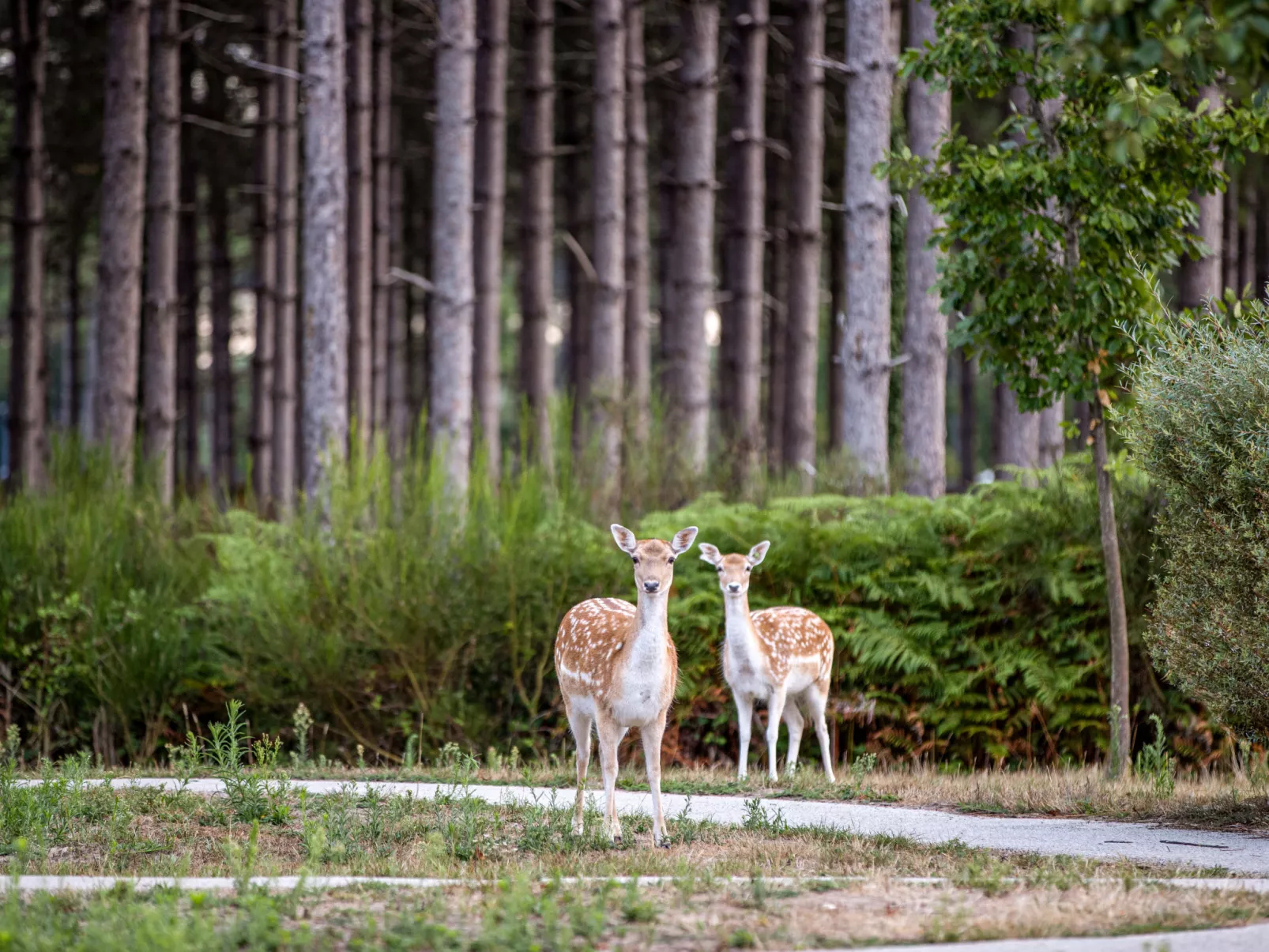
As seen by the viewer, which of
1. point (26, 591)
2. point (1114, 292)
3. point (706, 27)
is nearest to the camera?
point (1114, 292)

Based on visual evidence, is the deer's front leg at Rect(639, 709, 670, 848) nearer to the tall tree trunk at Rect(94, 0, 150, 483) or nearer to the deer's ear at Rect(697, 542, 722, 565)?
the deer's ear at Rect(697, 542, 722, 565)

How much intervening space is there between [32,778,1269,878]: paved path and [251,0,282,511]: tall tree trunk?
15408mm

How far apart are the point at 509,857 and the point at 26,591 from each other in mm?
7265

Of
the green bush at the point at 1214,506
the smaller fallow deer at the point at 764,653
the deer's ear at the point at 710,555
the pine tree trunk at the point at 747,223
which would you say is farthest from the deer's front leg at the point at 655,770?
the pine tree trunk at the point at 747,223

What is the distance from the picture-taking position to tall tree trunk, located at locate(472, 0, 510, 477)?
21.1 metres

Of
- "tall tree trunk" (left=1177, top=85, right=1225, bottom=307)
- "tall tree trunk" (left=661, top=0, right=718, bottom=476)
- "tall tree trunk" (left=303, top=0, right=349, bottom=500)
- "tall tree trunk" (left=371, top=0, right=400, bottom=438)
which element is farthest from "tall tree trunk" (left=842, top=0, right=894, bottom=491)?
"tall tree trunk" (left=371, top=0, right=400, bottom=438)

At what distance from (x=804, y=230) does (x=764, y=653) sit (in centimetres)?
1260

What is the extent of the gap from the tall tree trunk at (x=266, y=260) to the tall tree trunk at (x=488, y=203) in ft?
12.0

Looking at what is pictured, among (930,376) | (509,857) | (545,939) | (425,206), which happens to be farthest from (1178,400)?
(425,206)

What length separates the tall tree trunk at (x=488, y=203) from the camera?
21.1 metres

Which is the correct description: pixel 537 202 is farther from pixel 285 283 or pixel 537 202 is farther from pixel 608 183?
pixel 285 283

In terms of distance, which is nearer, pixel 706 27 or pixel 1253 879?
pixel 1253 879

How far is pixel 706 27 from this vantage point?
20734 millimetres

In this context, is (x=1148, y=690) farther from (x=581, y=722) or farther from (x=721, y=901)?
(x=721, y=901)
